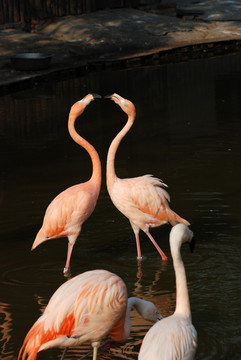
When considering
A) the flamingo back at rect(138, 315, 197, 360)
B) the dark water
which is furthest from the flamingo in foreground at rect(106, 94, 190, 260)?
the flamingo back at rect(138, 315, 197, 360)

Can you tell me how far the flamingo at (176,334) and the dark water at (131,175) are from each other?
53cm

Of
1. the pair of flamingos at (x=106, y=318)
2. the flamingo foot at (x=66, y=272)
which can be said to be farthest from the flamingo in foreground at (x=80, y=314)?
the flamingo foot at (x=66, y=272)

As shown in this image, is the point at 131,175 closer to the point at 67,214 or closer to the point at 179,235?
the point at 67,214

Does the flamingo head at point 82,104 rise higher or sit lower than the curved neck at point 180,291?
higher

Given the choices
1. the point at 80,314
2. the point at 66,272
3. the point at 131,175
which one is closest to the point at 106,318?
the point at 80,314

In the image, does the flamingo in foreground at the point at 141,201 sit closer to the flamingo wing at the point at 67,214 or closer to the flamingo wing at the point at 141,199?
the flamingo wing at the point at 141,199

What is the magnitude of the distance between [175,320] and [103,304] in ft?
1.53

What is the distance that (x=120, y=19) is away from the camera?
19.9 m

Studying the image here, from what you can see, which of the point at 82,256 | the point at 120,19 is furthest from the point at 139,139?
the point at 120,19

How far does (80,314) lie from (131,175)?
14.4 ft

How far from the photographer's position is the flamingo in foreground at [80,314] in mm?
4227

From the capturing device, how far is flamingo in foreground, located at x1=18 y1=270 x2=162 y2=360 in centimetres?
423

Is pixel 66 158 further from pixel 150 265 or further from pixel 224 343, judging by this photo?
pixel 224 343

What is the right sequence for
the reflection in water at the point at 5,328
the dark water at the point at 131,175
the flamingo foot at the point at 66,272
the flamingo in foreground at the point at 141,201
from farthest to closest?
the flamingo in foreground at the point at 141,201, the flamingo foot at the point at 66,272, the dark water at the point at 131,175, the reflection in water at the point at 5,328
